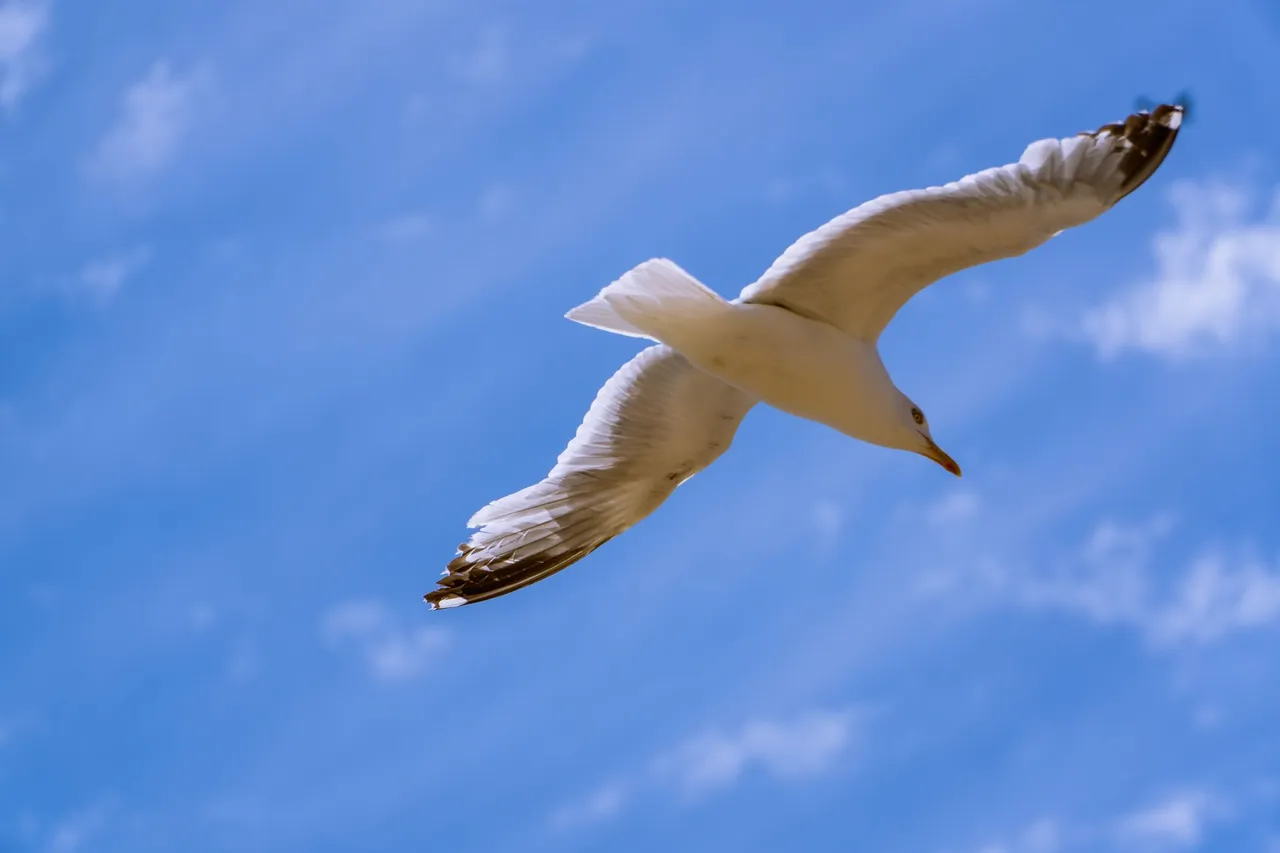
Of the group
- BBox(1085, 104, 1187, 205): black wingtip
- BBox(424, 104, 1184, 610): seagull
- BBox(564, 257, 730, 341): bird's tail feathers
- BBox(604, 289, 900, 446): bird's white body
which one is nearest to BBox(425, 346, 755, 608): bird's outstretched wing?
BBox(424, 104, 1184, 610): seagull

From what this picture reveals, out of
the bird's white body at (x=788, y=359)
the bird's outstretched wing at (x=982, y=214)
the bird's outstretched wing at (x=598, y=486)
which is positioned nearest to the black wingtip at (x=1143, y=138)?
the bird's outstretched wing at (x=982, y=214)

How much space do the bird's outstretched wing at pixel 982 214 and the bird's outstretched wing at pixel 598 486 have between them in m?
1.23

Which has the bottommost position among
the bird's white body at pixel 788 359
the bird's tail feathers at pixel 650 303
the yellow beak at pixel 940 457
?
the yellow beak at pixel 940 457

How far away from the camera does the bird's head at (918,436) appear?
8.90m

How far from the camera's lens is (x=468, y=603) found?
32.1ft

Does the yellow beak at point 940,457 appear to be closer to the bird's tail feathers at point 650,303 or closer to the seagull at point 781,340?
the seagull at point 781,340

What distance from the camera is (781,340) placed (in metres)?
8.54

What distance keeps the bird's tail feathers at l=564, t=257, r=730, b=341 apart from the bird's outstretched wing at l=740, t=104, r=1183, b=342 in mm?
507

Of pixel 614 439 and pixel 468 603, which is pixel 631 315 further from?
pixel 468 603

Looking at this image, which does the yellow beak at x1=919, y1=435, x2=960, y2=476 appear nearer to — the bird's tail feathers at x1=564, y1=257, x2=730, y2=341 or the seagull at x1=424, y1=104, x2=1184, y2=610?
the seagull at x1=424, y1=104, x2=1184, y2=610

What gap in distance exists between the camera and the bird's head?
890cm

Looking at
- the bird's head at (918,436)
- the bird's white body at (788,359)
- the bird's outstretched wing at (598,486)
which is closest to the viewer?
the bird's white body at (788,359)

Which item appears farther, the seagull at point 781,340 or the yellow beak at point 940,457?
the yellow beak at point 940,457

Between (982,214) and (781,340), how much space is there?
1.16 meters
